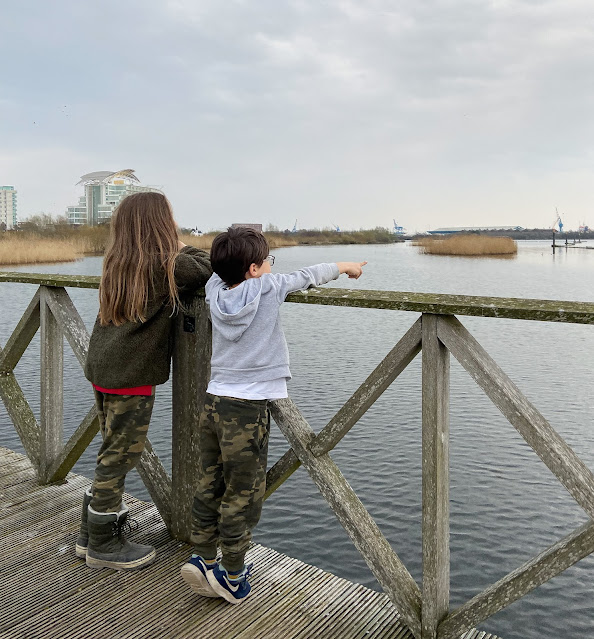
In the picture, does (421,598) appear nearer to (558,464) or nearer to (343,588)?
(343,588)

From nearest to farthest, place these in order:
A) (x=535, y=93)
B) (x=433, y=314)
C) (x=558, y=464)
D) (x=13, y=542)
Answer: (x=558, y=464), (x=433, y=314), (x=13, y=542), (x=535, y=93)

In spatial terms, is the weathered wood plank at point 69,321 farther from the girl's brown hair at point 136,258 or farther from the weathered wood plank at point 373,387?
the weathered wood plank at point 373,387

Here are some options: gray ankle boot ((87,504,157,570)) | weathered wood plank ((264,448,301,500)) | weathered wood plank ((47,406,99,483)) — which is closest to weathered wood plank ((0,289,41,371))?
weathered wood plank ((47,406,99,483))

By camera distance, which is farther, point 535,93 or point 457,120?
point 457,120

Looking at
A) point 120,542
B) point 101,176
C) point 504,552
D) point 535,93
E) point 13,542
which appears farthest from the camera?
point 101,176

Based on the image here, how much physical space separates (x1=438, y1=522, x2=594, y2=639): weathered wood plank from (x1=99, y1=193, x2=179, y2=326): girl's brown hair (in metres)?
1.69

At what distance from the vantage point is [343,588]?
291 cm

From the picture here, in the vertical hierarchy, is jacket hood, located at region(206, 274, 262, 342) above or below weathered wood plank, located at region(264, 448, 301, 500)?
above

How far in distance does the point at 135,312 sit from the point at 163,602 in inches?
48.2

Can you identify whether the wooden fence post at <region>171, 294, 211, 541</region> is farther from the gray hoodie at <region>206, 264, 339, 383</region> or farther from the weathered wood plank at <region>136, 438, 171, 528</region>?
the gray hoodie at <region>206, 264, 339, 383</region>

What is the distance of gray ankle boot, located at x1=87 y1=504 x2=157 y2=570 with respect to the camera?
3064 millimetres

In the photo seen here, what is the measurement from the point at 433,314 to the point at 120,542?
73.4 inches

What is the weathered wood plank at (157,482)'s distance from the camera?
339 cm

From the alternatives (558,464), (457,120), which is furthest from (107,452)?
(457,120)
